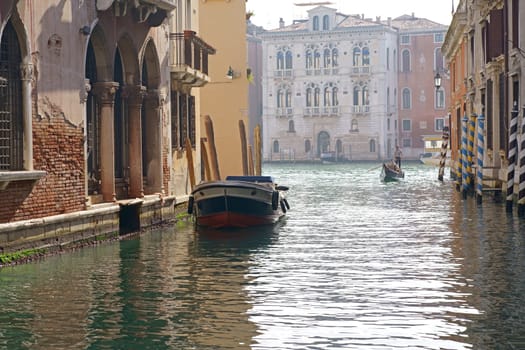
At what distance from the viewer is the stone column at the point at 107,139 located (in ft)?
51.8

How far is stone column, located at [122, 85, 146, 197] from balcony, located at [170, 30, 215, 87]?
294 centimetres

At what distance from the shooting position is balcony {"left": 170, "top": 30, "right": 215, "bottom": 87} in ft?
66.2

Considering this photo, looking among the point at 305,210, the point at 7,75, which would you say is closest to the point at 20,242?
the point at 7,75

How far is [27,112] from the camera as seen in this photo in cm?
1241

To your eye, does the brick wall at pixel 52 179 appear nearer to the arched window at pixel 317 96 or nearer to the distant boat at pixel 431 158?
the distant boat at pixel 431 158

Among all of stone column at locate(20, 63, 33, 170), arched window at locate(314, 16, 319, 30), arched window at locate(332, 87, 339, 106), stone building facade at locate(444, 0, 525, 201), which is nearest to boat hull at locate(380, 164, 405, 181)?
stone building facade at locate(444, 0, 525, 201)

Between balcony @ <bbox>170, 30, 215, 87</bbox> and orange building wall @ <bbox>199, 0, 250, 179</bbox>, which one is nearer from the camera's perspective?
balcony @ <bbox>170, 30, 215, 87</bbox>

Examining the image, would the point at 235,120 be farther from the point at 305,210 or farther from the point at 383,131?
the point at 383,131

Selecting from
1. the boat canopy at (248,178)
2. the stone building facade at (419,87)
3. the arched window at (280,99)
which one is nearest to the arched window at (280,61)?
the arched window at (280,99)

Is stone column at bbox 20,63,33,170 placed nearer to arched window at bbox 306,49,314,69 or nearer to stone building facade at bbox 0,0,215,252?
stone building facade at bbox 0,0,215,252

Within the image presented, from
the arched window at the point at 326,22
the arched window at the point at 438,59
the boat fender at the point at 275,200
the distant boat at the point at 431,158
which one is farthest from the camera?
the arched window at the point at 326,22

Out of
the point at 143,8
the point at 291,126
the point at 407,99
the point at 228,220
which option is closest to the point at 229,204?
the point at 228,220

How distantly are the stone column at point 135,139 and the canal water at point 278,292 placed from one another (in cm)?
85

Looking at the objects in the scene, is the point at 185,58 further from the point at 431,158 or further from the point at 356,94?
the point at 356,94
